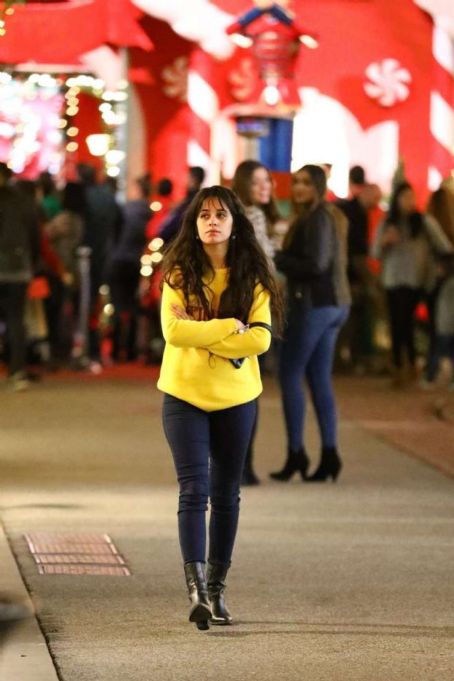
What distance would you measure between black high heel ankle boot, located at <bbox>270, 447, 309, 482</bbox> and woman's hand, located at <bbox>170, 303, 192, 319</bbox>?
4.14m

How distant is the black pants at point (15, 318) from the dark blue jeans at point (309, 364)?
551cm

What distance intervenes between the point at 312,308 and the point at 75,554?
292 cm

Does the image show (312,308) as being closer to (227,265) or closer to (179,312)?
(227,265)

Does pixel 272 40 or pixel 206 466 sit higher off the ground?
pixel 272 40

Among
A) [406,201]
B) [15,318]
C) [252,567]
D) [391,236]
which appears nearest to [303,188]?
[252,567]

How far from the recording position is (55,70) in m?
21.6

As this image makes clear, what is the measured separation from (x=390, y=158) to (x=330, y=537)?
41.6ft

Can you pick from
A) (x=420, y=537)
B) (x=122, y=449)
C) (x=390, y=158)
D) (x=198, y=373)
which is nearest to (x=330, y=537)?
(x=420, y=537)

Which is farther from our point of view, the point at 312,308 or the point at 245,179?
the point at 312,308

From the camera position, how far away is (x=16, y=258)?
16141 mm

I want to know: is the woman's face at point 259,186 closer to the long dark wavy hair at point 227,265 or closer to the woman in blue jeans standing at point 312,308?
the woman in blue jeans standing at point 312,308

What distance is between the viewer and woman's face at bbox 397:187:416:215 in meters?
16.8

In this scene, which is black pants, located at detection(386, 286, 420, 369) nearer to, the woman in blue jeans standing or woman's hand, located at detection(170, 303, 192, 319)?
the woman in blue jeans standing

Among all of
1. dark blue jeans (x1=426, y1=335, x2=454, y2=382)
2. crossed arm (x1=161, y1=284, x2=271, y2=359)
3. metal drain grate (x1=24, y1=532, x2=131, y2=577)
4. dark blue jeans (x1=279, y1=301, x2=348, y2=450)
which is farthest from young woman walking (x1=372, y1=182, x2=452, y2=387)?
crossed arm (x1=161, y1=284, x2=271, y2=359)
